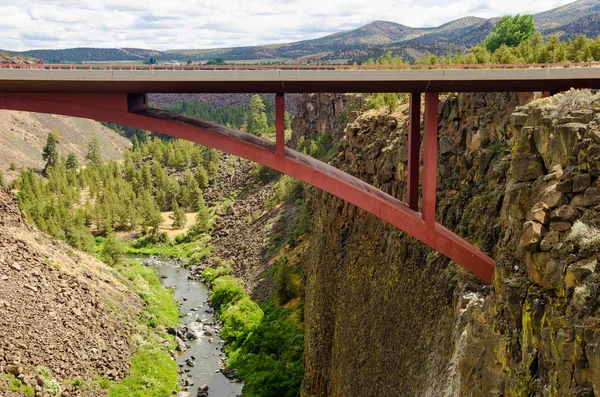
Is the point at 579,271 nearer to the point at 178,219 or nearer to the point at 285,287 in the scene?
the point at 285,287

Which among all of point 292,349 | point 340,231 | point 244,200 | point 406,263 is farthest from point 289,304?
point 244,200

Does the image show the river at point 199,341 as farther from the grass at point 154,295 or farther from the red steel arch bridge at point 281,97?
the red steel arch bridge at point 281,97

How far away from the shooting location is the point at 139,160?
10631 cm

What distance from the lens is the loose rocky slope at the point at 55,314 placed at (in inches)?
1246

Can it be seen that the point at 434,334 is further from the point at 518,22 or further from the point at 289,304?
the point at 518,22

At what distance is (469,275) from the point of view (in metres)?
17.3

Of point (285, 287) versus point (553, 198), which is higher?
point (553, 198)

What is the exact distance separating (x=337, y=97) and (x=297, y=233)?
18652 millimetres

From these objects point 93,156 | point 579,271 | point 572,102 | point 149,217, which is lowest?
point 149,217

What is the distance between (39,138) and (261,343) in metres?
94.5

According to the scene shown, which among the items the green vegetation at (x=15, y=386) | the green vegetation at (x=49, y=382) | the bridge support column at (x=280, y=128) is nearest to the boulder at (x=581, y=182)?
the bridge support column at (x=280, y=128)

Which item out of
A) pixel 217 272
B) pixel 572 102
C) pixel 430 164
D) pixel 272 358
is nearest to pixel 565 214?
pixel 572 102

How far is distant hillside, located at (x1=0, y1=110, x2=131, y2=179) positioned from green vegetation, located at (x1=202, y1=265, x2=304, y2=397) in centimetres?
5920

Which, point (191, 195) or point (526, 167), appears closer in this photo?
point (526, 167)
